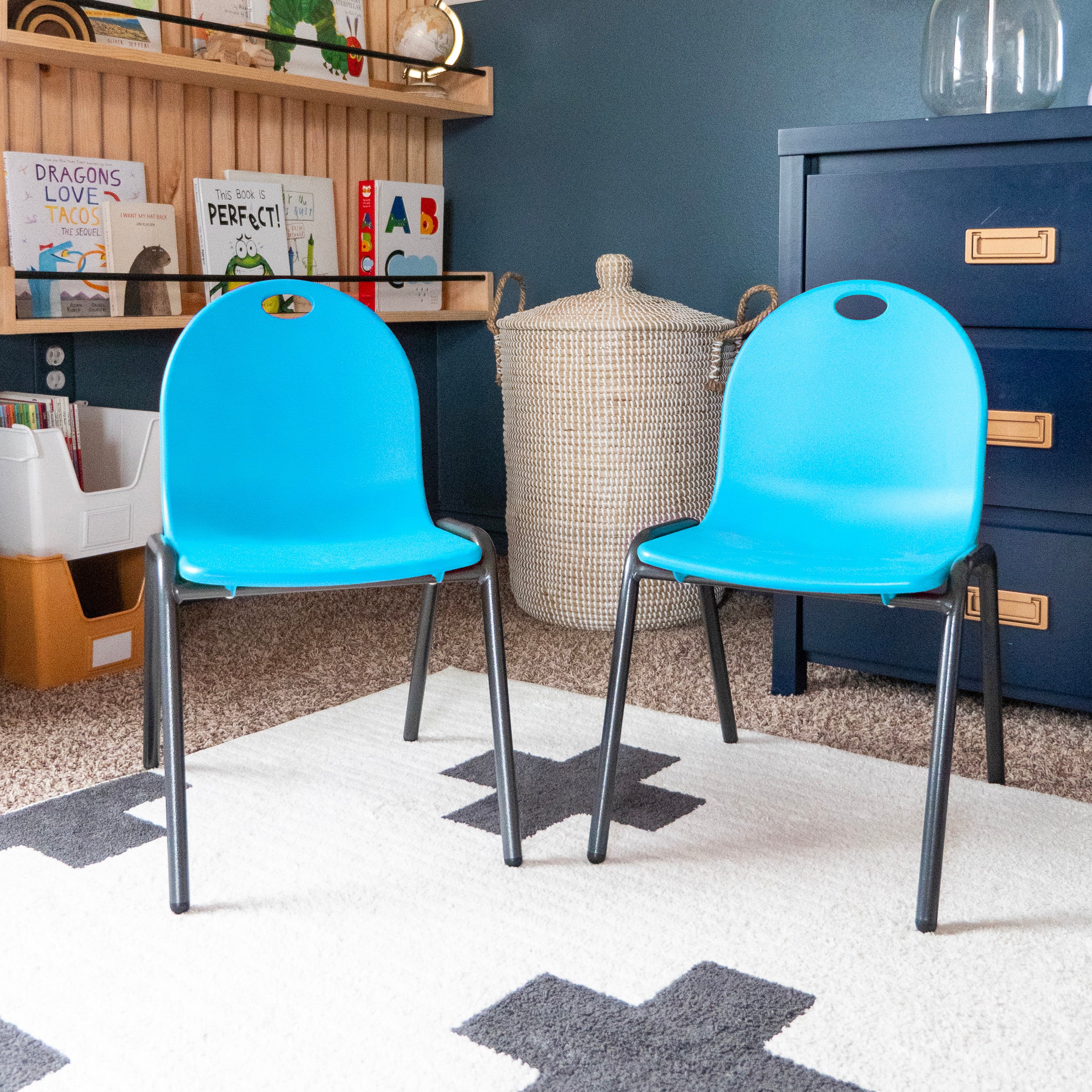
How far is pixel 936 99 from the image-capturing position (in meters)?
2.09

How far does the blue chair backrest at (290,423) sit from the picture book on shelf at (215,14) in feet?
4.08

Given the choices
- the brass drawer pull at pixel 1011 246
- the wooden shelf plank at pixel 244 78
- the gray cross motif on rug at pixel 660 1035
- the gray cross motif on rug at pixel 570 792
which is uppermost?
the wooden shelf plank at pixel 244 78

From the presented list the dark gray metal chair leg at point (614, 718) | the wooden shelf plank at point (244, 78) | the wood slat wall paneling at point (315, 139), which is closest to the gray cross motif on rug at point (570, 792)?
the dark gray metal chair leg at point (614, 718)

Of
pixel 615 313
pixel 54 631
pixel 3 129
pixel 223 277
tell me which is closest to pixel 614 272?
pixel 615 313

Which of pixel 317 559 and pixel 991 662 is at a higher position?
pixel 317 559

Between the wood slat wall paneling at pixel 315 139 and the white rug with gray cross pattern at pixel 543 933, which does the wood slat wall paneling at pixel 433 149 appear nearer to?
the wood slat wall paneling at pixel 315 139

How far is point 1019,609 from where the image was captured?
6.45 feet

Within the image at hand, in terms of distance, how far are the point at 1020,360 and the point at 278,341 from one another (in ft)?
3.69

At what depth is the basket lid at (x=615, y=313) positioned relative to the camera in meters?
2.48

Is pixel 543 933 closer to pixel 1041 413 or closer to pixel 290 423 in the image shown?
pixel 290 423

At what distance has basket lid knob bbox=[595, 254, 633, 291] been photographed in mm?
2602

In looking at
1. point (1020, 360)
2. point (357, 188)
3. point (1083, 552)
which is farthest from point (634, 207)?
point (1083, 552)

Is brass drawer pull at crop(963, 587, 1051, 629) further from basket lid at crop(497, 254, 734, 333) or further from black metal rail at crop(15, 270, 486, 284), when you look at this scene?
black metal rail at crop(15, 270, 486, 284)

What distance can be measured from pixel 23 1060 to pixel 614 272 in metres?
1.94
